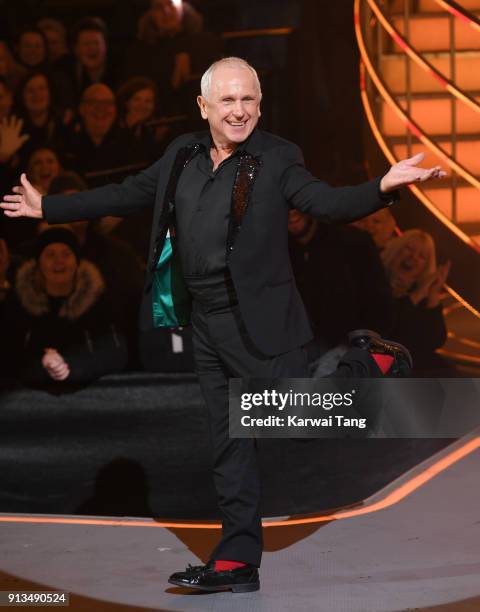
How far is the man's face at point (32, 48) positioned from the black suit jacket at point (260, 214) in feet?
6.88

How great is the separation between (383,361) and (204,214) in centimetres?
73

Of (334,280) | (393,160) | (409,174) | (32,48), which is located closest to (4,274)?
(32,48)

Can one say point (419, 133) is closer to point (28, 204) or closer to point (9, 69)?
point (9, 69)

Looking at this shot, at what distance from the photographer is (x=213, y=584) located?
2957mm

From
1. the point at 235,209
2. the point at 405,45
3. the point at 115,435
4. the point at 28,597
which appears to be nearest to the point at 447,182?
the point at 405,45

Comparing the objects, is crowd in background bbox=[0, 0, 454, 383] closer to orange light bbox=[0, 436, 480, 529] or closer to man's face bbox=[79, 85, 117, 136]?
man's face bbox=[79, 85, 117, 136]

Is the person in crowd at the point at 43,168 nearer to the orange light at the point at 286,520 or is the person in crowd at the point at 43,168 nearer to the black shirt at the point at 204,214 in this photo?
the orange light at the point at 286,520

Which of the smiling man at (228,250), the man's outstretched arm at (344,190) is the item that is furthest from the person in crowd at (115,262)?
the man's outstretched arm at (344,190)

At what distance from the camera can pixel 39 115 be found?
4.97 m

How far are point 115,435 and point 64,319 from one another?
1.70 feet

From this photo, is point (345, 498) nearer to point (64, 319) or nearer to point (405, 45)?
point (64, 319)

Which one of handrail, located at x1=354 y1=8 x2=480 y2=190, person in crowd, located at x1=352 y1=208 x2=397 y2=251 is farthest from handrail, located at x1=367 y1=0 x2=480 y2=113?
person in crowd, located at x1=352 y1=208 x2=397 y2=251

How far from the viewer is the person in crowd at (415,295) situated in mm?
4883

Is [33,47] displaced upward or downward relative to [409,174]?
upward
